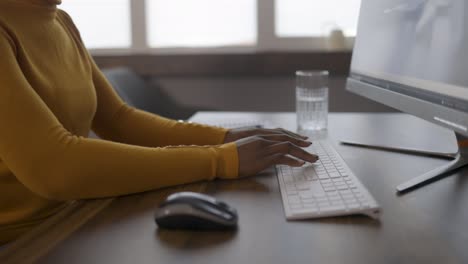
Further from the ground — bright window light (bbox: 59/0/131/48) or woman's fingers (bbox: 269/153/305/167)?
bright window light (bbox: 59/0/131/48)

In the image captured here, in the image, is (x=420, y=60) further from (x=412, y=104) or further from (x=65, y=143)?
(x=65, y=143)

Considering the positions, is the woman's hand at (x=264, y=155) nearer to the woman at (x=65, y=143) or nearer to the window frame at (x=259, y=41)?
the woman at (x=65, y=143)

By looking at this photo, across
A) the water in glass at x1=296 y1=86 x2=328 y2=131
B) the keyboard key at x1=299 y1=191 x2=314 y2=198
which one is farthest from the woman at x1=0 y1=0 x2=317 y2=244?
the water in glass at x1=296 y1=86 x2=328 y2=131

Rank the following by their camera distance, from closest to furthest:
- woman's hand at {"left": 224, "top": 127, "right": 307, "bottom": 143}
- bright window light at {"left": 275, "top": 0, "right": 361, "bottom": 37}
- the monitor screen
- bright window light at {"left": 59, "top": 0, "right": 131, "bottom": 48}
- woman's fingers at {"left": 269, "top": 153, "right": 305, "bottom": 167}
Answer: the monitor screen, woman's fingers at {"left": 269, "top": 153, "right": 305, "bottom": 167}, woman's hand at {"left": 224, "top": 127, "right": 307, "bottom": 143}, bright window light at {"left": 275, "top": 0, "right": 361, "bottom": 37}, bright window light at {"left": 59, "top": 0, "right": 131, "bottom": 48}

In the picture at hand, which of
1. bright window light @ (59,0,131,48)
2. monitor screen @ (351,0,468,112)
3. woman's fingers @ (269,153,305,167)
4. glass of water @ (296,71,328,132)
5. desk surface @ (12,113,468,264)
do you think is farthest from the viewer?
bright window light @ (59,0,131,48)

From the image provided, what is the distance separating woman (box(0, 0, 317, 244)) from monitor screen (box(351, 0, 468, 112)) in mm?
236

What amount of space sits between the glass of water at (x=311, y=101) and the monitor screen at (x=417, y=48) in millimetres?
121

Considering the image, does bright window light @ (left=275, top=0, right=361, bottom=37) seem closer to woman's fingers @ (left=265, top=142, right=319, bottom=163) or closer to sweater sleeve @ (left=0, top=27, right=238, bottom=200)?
woman's fingers @ (left=265, top=142, right=319, bottom=163)

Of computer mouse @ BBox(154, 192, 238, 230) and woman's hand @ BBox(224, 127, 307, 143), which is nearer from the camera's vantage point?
computer mouse @ BBox(154, 192, 238, 230)

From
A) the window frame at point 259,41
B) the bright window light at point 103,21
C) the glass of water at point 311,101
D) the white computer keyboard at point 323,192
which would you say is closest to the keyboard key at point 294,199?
the white computer keyboard at point 323,192

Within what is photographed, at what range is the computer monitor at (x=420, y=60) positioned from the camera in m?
0.78

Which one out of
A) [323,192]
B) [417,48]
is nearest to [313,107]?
[417,48]

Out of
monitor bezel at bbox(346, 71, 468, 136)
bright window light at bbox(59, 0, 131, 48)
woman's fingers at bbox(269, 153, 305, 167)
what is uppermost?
bright window light at bbox(59, 0, 131, 48)

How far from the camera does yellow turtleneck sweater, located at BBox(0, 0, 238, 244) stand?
75 cm
